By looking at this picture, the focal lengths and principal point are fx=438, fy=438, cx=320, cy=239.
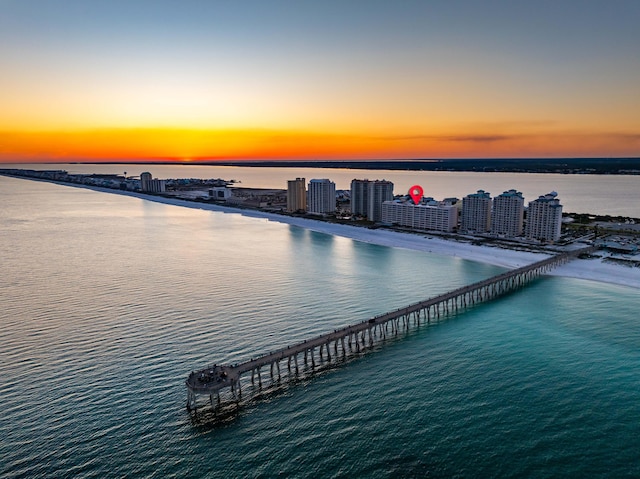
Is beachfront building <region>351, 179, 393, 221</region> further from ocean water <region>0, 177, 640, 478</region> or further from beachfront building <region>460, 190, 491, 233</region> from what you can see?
ocean water <region>0, 177, 640, 478</region>

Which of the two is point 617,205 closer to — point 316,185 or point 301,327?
point 316,185

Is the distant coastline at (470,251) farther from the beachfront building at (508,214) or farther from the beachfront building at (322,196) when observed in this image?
the beachfront building at (508,214)

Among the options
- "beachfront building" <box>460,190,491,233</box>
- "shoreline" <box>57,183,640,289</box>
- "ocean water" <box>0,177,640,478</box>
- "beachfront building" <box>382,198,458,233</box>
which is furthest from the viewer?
"beachfront building" <box>382,198,458,233</box>

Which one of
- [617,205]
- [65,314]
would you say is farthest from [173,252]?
[617,205]

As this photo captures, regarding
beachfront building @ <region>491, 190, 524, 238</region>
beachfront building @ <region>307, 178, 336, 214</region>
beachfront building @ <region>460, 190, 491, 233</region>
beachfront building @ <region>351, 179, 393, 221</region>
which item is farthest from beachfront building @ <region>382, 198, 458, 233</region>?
beachfront building @ <region>307, 178, 336, 214</region>

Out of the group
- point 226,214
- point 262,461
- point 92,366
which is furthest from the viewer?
point 226,214

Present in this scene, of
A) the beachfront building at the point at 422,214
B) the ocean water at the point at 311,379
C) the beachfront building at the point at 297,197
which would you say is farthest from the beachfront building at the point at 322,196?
the ocean water at the point at 311,379

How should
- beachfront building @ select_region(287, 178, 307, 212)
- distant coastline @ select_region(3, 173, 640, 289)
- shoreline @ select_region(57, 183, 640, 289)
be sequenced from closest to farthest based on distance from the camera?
shoreline @ select_region(57, 183, 640, 289)
distant coastline @ select_region(3, 173, 640, 289)
beachfront building @ select_region(287, 178, 307, 212)
